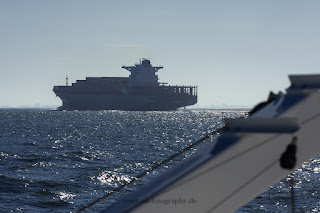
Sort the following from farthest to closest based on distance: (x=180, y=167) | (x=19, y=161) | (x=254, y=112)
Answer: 1. (x=19, y=161)
2. (x=254, y=112)
3. (x=180, y=167)

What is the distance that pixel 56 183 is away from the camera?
24.1 metres

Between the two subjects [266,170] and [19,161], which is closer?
[266,170]

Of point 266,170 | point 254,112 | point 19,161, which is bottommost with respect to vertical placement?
point 19,161

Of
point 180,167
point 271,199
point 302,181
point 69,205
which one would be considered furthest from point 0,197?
point 180,167

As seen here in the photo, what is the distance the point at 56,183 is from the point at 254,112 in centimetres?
2120

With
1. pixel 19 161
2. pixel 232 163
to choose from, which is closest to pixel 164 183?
pixel 232 163

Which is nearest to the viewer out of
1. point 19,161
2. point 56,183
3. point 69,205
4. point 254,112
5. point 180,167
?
point 180,167

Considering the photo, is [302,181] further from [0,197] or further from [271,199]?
[0,197]

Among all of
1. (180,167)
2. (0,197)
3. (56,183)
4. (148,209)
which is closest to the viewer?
(148,209)

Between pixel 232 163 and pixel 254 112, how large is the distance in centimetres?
78

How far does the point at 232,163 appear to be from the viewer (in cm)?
360

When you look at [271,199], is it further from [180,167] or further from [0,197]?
[180,167]

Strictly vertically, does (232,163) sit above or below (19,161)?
above

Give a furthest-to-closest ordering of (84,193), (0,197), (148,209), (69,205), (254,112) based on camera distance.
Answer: (84,193)
(0,197)
(69,205)
(254,112)
(148,209)
